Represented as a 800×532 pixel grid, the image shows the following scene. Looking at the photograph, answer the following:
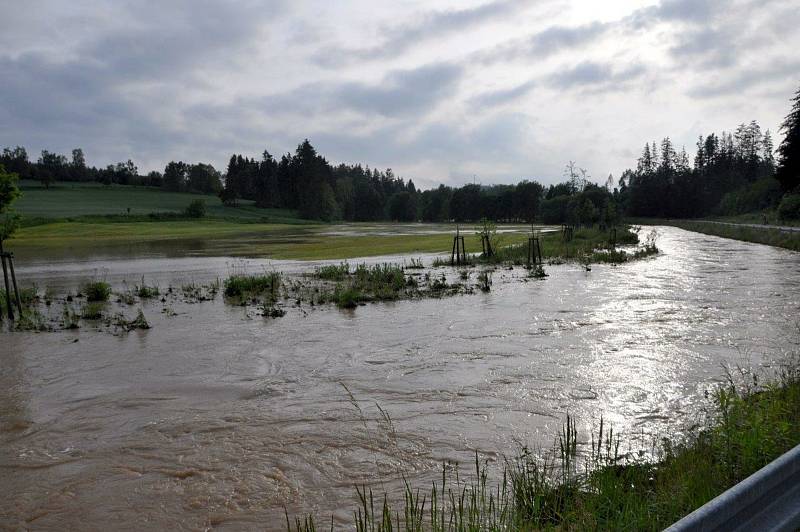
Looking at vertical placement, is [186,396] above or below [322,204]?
below

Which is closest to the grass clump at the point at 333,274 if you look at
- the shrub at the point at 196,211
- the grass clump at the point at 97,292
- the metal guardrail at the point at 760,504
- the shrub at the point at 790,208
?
the grass clump at the point at 97,292

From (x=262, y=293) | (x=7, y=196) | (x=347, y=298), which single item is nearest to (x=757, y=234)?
(x=347, y=298)

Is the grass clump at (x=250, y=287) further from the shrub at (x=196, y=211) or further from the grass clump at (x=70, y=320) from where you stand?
the shrub at (x=196, y=211)

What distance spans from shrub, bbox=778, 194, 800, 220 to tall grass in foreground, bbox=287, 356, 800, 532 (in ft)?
207

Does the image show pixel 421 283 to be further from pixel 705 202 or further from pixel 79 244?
pixel 705 202

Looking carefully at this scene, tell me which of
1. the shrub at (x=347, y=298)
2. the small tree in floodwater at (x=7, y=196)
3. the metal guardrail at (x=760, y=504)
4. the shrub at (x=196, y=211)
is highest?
the shrub at (x=196, y=211)

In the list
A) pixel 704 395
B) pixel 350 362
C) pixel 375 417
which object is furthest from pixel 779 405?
pixel 350 362

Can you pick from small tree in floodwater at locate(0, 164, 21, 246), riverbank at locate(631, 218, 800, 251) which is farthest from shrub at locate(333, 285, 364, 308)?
riverbank at locate(631, 218, 800, 251)

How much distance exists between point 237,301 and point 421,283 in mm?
8558

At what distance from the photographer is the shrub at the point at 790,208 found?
194 ft

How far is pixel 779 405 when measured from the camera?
23.9ft

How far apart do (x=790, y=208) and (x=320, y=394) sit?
2570 inches

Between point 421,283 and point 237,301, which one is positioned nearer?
point 237,301

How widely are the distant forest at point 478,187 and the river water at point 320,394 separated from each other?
249 feet
